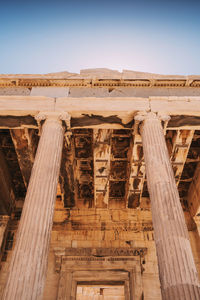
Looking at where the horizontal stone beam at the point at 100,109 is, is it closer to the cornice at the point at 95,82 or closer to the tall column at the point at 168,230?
the cornice at the point at 95,82

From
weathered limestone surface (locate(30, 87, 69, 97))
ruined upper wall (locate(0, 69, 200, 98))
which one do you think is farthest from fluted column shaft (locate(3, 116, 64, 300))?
ruined upper wall (locate(0, 69, 200, 98))

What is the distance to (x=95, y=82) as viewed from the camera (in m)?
10.5

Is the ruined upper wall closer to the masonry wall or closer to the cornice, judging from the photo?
the cornice

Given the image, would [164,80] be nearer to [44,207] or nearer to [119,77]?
[119,77]

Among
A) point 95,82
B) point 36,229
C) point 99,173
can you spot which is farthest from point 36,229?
point 95,82

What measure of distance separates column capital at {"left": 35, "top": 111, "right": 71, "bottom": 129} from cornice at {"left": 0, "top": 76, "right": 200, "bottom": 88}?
1936 mm

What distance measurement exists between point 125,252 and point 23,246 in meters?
7.03

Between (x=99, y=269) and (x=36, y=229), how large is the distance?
20.8ft

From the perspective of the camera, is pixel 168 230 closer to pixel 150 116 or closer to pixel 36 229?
pixel 36 229

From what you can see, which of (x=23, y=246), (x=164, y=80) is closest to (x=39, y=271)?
(x=23, y=246)

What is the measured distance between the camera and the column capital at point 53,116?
30.0 feet

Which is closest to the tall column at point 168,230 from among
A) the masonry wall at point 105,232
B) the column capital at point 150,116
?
the column capital at point 150,116

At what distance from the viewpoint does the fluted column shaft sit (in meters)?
5.19

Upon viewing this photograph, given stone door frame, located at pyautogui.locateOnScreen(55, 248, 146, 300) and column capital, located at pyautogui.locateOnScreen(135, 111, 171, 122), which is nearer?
column capital, located at pyautogui.locateOnScreen(135, 111, 171, 122)
